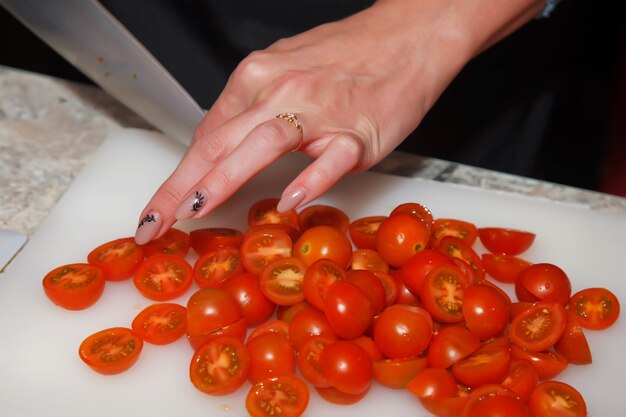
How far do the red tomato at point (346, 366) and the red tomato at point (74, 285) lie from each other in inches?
15.8

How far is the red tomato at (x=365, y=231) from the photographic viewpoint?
4.79 ft

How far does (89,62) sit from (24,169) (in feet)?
0.80

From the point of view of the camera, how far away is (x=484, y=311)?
1.24 metres

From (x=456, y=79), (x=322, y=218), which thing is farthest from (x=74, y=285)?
(x=456, y=79)

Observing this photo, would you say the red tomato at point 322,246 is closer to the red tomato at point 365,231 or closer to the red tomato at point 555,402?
the red tomato at point 365,231

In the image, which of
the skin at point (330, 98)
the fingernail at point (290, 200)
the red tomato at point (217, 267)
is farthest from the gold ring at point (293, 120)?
the red tomato at point (217, 267)

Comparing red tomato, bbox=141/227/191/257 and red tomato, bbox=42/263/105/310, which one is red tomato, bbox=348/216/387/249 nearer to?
red tomato, bbox=141/227/191/257

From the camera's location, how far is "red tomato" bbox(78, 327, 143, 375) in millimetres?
1230

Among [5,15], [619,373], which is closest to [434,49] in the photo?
[619,373]

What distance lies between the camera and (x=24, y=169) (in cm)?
166

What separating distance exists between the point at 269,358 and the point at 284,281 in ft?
0.46

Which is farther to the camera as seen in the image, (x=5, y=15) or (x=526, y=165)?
(x=5, y=15)

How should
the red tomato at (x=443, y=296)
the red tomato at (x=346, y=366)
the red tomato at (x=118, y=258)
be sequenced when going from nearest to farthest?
1. the red tomato at (x=346, y=366)
2. the red tomato at (x=443, y=296)
3. the red tomato at (x=118, y=258)

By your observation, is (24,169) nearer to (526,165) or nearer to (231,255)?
(231,255)
